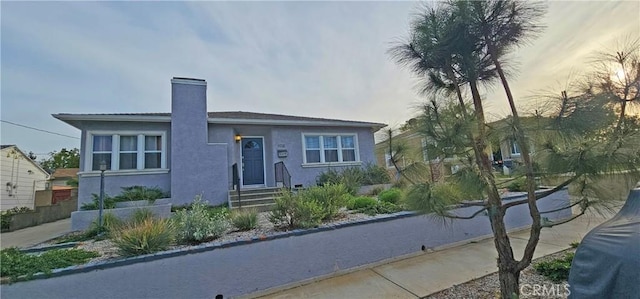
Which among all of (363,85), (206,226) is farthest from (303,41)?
(206,226)

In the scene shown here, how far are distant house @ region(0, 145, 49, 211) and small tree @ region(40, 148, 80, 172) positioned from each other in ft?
43.0

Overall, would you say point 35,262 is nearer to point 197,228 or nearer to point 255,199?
point 197,228

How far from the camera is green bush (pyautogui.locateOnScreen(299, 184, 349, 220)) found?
5.67 m

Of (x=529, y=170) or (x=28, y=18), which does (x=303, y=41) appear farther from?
(x=529, y=170)

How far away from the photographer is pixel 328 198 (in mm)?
6035

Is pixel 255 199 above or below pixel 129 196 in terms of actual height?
below

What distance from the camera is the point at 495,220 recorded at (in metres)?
3.12

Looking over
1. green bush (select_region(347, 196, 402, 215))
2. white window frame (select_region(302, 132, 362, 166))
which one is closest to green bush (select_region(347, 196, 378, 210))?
green bush (select_region(347, 196, 402, 215))

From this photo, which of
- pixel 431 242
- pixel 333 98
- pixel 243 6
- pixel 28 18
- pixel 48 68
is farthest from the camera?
pixel 333 98

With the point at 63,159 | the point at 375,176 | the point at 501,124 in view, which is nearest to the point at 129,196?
the point at 375,176

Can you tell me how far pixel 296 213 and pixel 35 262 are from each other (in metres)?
3.88

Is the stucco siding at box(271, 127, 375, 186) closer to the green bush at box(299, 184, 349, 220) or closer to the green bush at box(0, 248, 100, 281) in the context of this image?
the green bush at box(299, 184, 349, 220)

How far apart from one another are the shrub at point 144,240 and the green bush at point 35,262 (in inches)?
20.9

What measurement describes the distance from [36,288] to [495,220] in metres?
5.80
